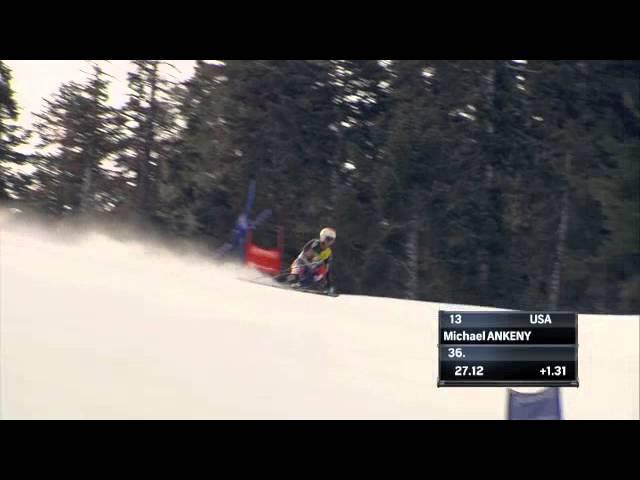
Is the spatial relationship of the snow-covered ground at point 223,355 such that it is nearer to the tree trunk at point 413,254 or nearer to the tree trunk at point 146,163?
the tree trunk at point 413,254

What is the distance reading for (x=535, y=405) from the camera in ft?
19.5

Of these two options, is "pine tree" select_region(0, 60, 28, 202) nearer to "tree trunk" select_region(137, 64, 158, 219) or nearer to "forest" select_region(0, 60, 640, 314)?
"forest" select_region(0, 60, 640, 314)

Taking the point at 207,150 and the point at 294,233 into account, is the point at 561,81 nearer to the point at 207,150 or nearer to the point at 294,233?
the point at 294,233

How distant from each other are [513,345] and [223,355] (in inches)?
97.9

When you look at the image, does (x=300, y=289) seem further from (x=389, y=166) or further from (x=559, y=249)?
(x=559, y=249)

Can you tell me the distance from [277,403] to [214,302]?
2.04 m

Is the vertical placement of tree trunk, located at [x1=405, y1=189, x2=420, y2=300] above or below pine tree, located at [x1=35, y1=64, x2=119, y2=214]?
below

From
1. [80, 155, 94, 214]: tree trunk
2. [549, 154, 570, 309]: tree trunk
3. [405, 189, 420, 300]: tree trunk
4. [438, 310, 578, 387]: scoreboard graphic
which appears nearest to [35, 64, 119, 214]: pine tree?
[80, 155, 94, 214]: tree trunk

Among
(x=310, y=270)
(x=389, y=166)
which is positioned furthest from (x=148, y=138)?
(x=310, y=270)

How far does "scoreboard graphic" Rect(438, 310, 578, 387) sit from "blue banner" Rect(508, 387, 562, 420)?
15 centimetres

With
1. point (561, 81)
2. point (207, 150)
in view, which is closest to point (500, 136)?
point (561, 81)

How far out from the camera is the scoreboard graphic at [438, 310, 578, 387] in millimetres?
6062

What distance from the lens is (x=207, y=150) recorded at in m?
15.7

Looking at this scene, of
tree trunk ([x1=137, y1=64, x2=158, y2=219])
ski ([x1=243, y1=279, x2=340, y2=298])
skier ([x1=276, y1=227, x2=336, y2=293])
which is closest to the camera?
ski ([x1=243, y1=279, x2=340, y2=298])
